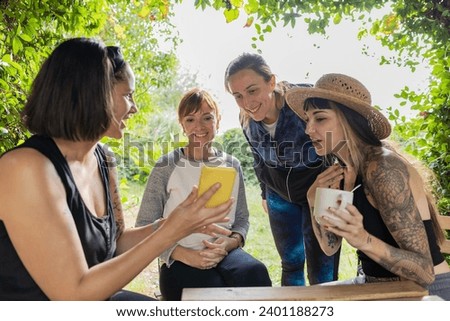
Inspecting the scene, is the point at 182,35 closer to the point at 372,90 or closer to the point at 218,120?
the point at 218,120

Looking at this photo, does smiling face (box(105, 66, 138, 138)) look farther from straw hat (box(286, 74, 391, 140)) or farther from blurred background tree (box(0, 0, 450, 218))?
straw hat (box(286, 74, 391, 140))

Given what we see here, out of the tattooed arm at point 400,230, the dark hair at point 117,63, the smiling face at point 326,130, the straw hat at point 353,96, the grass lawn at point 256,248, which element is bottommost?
the grass lawn at point 256,248

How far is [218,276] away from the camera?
190 centimetres

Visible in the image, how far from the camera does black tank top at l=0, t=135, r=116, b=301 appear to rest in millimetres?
1225

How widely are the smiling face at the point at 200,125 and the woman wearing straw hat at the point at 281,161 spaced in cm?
17

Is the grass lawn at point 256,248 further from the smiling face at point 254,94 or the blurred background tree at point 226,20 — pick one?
the smiling face at point 254,94

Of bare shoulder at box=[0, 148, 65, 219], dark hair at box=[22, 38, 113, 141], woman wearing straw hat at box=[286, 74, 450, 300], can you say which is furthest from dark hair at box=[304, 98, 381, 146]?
bare shoulder at box=[0, 148, 65, 219]

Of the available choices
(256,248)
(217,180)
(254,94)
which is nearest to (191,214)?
(217,180)

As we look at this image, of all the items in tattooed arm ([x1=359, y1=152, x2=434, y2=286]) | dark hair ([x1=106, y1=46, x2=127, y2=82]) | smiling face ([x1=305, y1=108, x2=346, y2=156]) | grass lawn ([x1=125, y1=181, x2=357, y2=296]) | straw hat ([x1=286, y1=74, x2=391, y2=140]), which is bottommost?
grass lawn ([x1=125, y1=181, x2=357, y2=296])

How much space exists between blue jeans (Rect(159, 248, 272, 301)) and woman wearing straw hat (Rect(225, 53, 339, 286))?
415 millimetres

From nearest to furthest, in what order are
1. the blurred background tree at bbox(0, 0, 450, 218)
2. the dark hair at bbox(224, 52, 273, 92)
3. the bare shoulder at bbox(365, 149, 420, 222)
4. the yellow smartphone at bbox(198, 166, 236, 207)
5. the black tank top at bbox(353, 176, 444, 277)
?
the yellow smartphone at bbox(198, 166, 236, 207)
the bare shoulder at bbox(365, 149, 420, 222)
the black tank top at bbox(353, 176, 444, 277)
the blurred background tree at bbox(0, 0, 450, 218)
the dark hair at bbox(224, 52, 273, 92)

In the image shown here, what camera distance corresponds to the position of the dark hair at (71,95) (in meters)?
1.28

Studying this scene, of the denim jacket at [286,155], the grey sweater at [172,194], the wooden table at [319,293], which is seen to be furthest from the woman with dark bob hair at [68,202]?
the denim jacket at [286,155]

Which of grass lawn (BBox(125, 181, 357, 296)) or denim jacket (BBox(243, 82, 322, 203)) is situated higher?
denim jacket (BBox(243, 82, 322, 203))
